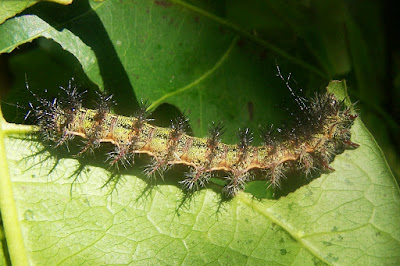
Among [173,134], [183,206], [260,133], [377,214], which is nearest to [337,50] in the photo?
[260,133]

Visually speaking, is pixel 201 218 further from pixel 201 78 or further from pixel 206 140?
pixel 201 78

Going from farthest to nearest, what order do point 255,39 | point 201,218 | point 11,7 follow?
point 255,39
point 201,218
point 11,7

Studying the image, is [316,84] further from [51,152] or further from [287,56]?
[51,152]

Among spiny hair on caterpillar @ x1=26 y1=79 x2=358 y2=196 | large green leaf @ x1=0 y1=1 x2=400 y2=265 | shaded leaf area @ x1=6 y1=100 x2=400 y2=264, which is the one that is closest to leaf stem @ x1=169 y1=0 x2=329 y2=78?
large green leaf @ x1=0 y1=1 x2=400 y2=265

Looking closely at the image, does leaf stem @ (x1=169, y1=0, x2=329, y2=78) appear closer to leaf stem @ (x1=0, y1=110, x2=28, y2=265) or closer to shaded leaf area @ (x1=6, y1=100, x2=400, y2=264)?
shaded leaf area @ (x1=6, y1=100, x2=400, y2=264)

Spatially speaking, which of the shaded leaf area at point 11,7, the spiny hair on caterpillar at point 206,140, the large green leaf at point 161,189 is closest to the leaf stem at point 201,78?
the large green leaf at point 161,189

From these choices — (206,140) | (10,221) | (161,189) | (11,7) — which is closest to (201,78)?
(206,140)
